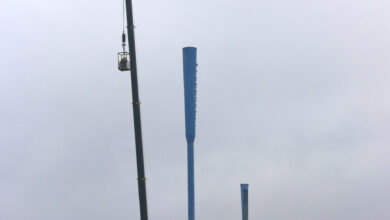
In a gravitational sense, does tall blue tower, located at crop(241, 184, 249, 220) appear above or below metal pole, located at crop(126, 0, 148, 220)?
below

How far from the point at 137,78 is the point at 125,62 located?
143 centimetres

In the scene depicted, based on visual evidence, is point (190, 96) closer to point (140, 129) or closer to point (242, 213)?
point (140, 129)

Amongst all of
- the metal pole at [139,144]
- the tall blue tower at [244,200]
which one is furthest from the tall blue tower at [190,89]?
the tall blue tower at [244,200]

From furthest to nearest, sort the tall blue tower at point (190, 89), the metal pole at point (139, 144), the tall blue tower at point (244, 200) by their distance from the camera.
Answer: the tall blue tower at point (244, 200)
the metal pole at point (139, 144)
the tall blue tower at point (190, 89)

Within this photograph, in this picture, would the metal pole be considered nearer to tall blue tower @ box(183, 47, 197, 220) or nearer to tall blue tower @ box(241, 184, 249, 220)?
tall blue tower @ box(183, 47, 197, 220)

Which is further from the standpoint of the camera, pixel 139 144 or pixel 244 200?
pixel 244 200

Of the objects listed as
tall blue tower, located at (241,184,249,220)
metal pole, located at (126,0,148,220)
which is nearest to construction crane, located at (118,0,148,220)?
metal pole, located at (126,0,148,220)

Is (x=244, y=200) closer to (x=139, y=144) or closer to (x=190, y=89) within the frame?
(x=139, y=144)

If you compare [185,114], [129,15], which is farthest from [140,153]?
[129,15]

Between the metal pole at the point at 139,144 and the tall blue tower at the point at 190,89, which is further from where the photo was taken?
the metal pole at the point at 139,144

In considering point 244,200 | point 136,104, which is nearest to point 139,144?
point 136,104

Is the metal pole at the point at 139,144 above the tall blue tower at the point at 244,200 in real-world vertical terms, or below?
above

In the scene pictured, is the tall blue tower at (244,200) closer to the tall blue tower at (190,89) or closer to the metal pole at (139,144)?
the tall blue tower at (190,89)

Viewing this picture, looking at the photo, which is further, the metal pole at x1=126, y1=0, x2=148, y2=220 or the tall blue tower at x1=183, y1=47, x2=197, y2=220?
the metal pole at x1=126, y1=0, x2=148, y2=220
